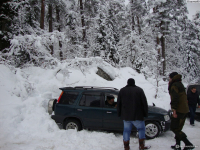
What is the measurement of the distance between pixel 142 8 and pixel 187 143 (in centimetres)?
2408

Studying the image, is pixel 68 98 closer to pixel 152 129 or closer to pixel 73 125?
pixel 73 125

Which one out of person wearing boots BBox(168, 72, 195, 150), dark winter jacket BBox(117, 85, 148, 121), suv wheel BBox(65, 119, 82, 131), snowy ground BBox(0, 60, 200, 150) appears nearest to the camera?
dark winter jacket BBox(117, 85, 148, 121)

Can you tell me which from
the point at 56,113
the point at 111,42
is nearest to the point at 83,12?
the point at 111,42

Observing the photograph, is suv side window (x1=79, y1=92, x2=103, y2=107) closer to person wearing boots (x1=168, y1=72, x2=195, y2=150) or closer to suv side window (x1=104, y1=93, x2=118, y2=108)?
suv side window (x1=104, y1=93, x2=118, y2=108)

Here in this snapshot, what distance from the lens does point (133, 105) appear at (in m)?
4.05

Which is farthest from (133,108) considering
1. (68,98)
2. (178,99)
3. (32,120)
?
(32,120)

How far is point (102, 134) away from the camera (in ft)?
18.7

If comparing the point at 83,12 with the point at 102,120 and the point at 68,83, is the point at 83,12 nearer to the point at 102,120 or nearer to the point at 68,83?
the point at 68,83

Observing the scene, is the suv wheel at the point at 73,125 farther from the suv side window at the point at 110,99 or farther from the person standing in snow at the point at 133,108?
the person standing in snow at the point at 133,108

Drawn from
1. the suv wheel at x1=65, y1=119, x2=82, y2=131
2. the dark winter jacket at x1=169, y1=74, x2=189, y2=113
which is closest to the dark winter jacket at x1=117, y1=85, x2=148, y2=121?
the dark winter jacket at x1=169, y1=74, x2=189, y2=113

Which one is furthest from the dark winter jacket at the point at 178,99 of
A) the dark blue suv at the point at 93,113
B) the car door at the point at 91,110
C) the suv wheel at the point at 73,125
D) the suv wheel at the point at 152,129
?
the suv wheel at the point at 73,125

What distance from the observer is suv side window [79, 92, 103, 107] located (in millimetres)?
5965

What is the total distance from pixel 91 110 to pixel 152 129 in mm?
2323

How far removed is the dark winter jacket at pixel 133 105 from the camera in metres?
4.04
